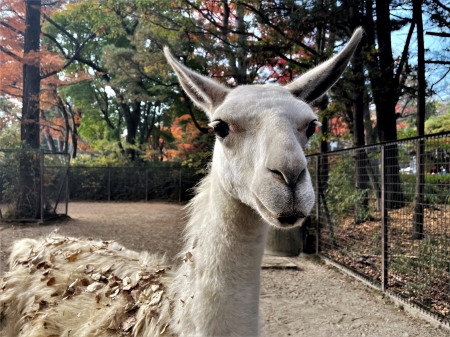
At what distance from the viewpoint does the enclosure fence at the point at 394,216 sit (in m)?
4.86

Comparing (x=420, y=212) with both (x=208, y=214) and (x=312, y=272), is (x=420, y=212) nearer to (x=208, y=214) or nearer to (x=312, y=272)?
(x=312, y=272)

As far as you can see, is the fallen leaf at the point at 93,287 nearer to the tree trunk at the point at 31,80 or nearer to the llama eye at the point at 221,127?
the llama eye at the point at 221,127

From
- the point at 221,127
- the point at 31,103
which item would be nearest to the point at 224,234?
the point at 221,127

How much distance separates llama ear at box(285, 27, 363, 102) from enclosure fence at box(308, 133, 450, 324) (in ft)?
9.95

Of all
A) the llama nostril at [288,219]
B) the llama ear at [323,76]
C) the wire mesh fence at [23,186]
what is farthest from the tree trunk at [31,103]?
the llama nostril at [288,219]

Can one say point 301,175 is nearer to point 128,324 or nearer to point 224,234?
point 224,234

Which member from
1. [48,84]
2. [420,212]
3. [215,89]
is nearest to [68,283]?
[215,89]

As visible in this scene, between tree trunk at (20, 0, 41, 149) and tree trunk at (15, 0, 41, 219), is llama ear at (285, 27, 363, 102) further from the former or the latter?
tree trunk at (20, 0, 41, 149)

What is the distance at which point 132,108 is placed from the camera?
23.8m

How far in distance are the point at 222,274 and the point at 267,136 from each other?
2.42 feet

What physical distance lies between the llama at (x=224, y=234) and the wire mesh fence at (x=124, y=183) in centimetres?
1781

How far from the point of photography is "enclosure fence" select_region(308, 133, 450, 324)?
4.86 m

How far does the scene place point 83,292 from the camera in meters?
2.47

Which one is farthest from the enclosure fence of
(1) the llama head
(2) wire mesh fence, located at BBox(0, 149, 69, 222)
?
(2) wire mesh fence, located at BBox(0, 149, 69, 222)
